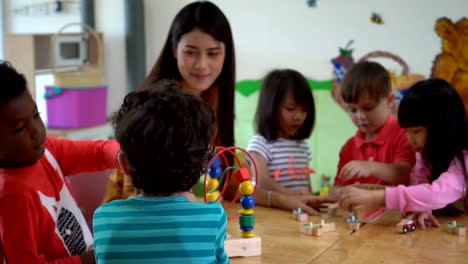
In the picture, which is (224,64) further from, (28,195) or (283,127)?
(28,195)

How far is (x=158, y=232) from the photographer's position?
108 centimetres

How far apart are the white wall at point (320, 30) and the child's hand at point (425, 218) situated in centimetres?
182

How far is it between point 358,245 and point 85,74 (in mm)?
2846

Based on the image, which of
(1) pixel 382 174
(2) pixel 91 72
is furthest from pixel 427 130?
(2) pixel 91 72

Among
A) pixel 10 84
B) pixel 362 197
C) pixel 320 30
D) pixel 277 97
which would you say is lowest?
pixel 362 197

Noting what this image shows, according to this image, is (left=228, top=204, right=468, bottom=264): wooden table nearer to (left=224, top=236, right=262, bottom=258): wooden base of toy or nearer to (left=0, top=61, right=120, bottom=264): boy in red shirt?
(left=224, top=236, right=262, bottom=258): wooden base of toy

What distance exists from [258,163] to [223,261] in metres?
1.07

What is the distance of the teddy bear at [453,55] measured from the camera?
3311 mm

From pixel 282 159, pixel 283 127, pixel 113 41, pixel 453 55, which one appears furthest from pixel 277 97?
pixel 113 41

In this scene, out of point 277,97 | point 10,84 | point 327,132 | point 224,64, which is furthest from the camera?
point 327,132

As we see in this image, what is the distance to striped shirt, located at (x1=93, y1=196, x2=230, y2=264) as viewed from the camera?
1079mm

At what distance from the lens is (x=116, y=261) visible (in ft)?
3.60

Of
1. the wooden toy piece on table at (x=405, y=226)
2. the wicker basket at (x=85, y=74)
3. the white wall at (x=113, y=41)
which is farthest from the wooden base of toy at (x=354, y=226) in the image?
the white wall at (x=113, y=41)

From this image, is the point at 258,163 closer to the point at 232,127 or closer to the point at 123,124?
the point at 232,127
